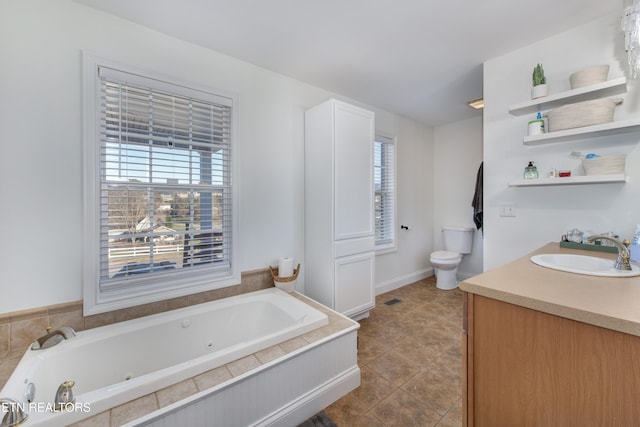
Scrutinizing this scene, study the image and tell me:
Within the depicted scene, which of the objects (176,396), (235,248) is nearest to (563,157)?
(235,248)

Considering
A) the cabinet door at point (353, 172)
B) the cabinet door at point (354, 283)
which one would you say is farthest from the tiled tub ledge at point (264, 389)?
the cabinet door at point (353, 172)

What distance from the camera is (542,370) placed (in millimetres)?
849

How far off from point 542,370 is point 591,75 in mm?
1916

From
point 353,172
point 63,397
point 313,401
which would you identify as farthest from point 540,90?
point 63,397

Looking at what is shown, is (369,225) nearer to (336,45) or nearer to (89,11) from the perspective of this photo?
(336,45)

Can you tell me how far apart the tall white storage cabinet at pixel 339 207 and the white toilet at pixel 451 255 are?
1.29 meters

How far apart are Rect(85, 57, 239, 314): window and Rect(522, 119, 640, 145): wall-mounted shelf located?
7.77ft

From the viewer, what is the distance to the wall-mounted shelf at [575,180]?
5.19 ft

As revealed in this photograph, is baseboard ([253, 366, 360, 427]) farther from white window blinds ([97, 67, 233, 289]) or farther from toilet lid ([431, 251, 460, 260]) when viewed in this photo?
toilet lid ([431, 251, 460, 260])

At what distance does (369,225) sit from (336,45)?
1.63 meters

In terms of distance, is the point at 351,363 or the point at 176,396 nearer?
the point at 176,396

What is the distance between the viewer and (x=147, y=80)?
71.4 inches

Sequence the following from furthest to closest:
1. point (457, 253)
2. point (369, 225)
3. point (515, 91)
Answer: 1. point (457, 253)
2. point (369, 225)
3. point (515, 91)

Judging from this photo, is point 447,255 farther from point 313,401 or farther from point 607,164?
point 313,401
